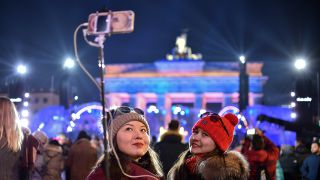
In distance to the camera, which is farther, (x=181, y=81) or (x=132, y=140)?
(x=181, y=81)

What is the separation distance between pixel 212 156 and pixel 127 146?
2.41 feet

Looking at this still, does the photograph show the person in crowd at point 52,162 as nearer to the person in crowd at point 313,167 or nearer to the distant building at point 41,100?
the person in crowd at point 313,167

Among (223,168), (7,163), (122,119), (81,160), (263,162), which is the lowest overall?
(81,160)

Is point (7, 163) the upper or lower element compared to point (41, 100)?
upper

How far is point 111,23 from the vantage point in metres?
2.65

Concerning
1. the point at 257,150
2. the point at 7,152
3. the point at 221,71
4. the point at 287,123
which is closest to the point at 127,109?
the point at 7,152

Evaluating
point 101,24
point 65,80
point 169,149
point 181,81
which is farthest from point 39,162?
point 181,81

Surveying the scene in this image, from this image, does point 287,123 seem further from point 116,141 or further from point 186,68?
point 186,68

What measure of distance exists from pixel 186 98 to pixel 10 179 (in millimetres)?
53314

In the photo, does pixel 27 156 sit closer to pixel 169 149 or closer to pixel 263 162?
pixel 169 149

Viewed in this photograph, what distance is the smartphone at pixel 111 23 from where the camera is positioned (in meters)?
2.61

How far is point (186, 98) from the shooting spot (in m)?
57.8

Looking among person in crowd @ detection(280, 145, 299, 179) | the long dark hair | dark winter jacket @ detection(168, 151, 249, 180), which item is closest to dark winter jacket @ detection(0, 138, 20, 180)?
the long dark hair

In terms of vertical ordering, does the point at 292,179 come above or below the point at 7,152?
below
